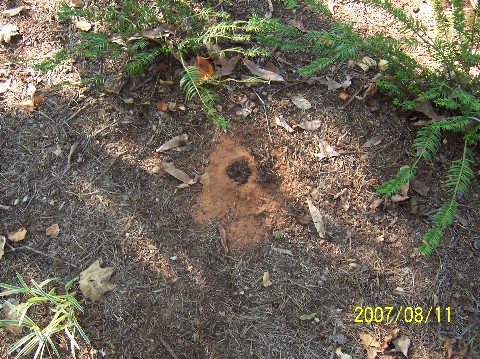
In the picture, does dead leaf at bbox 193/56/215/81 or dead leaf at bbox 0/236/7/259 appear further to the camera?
dead leaf at bbox 193/56/215/81

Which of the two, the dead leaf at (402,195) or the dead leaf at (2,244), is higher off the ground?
the dead leaf at (402,195)

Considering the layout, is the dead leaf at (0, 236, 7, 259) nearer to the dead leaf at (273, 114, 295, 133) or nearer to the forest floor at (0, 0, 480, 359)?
the forest floor at (0, 0, 480, 359)

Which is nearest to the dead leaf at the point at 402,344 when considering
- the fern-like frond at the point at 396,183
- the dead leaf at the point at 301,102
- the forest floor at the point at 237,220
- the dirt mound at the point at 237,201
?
the forest floor at the point at 237,220

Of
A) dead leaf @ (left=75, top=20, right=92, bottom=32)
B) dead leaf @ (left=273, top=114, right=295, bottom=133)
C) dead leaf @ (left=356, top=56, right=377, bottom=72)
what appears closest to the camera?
dead leaf @ (left=273, top=114, right=295, bottom=133)

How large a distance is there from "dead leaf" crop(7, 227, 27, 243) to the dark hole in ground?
1.34 metres

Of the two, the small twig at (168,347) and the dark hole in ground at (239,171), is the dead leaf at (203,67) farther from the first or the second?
the small twig at (168,347)

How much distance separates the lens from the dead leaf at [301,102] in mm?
2754

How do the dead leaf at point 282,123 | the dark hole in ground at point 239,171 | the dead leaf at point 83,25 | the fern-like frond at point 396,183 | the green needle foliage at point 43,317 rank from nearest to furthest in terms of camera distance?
the green needle foliage at point 43,317
the fern-like frond at point 396,183
the dark hole in ground at point 239,171
the dead leaf at point 282,123
the dead leaf at point 83,25

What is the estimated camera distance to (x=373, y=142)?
2.70m

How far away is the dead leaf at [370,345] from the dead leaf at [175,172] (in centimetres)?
137

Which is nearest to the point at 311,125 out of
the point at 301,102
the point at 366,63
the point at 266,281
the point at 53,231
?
the point at 301,102

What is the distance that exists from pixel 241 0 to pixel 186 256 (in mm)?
1894

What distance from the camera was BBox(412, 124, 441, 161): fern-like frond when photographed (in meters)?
2.49

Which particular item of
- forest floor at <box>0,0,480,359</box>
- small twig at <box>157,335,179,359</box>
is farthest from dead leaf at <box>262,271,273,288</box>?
small twig at <box>157,335,179,359</box>
